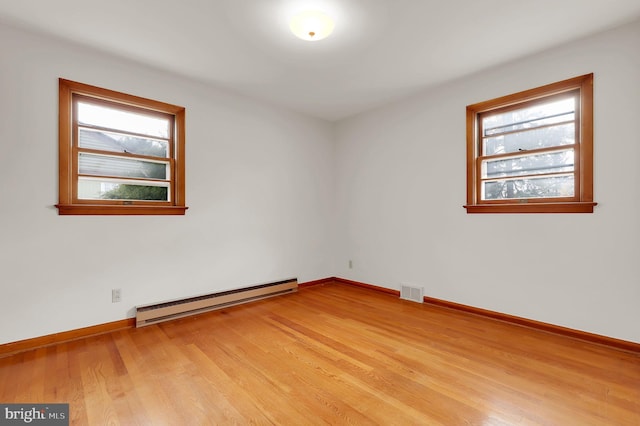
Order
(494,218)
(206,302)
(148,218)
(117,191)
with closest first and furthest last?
(117,191) < (148,218) < (494,218) < (206,302)

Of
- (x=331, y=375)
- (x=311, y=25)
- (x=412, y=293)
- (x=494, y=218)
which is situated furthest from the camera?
(x=412, y=293)

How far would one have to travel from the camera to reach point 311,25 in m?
2.32

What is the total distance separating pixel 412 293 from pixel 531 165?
2028 mm

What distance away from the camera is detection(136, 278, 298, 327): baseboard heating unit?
3.07 m

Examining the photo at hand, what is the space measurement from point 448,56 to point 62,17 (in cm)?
338

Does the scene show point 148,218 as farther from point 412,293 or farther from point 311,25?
point 412,293

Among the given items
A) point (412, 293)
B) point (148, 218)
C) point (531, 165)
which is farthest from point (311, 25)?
point (412, 293)

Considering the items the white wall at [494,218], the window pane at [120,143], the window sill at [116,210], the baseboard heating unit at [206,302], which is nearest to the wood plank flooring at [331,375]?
the baseboard heating unit at [206,302]

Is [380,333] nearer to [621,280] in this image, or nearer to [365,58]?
[621,280]

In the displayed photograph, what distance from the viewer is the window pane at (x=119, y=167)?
9.45 feet

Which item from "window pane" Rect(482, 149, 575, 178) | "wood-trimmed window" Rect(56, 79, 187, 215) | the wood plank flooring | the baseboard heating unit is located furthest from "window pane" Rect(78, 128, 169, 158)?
"window pane" Rect(482, 149, 575, 178)

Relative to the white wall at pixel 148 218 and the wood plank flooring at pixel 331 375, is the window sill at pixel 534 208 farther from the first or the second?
the white wall at pixel 148 218

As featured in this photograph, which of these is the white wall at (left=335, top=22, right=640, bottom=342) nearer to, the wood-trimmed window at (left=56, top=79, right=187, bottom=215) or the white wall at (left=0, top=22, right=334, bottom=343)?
the white wall at (left=0, top=22, right=334, bottom=343)

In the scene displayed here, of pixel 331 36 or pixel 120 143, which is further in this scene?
pixel 120 143
